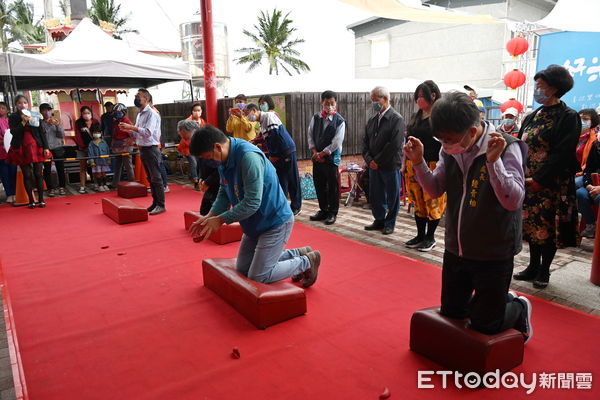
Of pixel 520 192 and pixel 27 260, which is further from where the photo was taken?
pixel 27 260

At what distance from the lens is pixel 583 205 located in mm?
4891

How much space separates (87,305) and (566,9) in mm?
6934

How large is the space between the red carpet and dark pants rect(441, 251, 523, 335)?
13.4 inches

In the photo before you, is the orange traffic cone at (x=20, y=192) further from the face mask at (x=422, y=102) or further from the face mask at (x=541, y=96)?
the face mask at (x=541, y=96)

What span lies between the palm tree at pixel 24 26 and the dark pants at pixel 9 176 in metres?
30.1

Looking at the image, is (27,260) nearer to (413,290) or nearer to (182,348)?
(182,348)

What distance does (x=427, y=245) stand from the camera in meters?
4.56

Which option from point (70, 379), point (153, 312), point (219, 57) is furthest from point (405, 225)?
point (219, 57)

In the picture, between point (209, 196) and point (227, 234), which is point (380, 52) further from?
point (227, 234)

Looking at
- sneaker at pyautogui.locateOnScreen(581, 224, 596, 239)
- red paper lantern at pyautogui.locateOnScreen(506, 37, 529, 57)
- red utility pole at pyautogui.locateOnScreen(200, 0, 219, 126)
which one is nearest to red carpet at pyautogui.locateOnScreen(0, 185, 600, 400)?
sneaker at pyautogui.locateOnScreen(581, 224, 596, 239)

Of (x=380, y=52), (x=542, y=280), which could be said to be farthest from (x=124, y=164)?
(x=380, y=52)

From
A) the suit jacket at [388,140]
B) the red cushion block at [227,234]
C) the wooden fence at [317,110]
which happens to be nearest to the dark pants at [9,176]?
the wooden fence at [317,110]

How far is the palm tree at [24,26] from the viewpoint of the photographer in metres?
32.0
